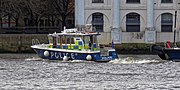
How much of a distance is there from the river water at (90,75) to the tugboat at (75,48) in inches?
30.1

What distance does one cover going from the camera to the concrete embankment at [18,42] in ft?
285

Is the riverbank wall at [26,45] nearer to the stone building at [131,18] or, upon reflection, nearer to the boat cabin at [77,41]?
the stone building at [131,18]

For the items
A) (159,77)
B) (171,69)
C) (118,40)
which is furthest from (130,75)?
(118,40)

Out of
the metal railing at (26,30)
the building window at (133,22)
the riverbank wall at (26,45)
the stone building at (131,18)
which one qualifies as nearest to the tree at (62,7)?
the metal railing at (26,30)

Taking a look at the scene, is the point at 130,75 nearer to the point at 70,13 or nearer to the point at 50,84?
the point at 50,84

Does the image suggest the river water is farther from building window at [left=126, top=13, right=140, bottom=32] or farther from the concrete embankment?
building window at [left=126, top=13, right=140, bottom=32]

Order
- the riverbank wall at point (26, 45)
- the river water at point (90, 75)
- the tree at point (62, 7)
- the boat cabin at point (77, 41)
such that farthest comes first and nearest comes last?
1. the tree at point (62, 7)
2. the riverbank wall at point (26, 45)
3. the boat cabin at point (77, 41)
4. the river water at point (90, 75)

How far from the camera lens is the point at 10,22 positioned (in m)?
115

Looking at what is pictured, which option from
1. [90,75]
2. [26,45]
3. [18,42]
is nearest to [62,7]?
[18,42]

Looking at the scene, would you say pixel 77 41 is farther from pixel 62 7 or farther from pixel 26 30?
pixel 62 7

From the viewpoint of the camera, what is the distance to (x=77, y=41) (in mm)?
64625

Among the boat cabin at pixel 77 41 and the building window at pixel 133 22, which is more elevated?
the building window at pixel 133 22

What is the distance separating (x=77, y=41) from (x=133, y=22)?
28960mm

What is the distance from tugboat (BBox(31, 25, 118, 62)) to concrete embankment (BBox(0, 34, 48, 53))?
67.6 ft
